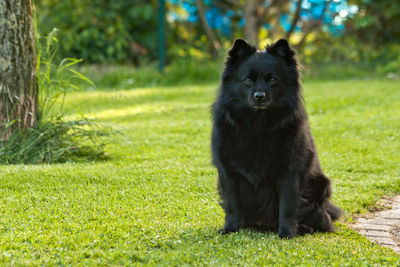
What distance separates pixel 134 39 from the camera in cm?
1312

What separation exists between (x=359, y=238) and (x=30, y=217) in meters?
2.32

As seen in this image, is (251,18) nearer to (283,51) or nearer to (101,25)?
(101,25)

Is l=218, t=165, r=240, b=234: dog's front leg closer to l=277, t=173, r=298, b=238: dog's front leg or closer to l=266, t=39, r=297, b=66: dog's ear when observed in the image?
l=277, t=173, r=298, b=238: dog's front leg

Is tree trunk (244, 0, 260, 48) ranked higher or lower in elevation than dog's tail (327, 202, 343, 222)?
higher

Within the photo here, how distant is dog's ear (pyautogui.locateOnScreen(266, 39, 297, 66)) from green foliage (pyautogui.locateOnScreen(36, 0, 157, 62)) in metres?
9.48

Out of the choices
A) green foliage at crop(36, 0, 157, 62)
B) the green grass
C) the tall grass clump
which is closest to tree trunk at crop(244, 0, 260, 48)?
green foliage at crop(36, 0, 157, 62)

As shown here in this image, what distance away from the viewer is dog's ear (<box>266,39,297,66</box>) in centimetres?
358

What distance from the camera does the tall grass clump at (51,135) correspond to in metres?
5.30

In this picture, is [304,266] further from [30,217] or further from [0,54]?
[0,54]

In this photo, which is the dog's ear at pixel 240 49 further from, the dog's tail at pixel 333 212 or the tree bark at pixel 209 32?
the tree bark at pixel 209 32

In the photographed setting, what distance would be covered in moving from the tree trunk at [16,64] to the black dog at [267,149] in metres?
2.50

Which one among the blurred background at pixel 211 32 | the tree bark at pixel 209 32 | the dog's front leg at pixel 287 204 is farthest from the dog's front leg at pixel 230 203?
the tree bark at pixel 209 32

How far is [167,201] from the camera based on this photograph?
4301 mm

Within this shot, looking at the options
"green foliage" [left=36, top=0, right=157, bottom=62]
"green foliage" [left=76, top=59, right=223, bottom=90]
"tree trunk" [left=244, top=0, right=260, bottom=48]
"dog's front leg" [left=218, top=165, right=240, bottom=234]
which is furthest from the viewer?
"green foliage" [left=36, top=0, right=157, bottom=62]
